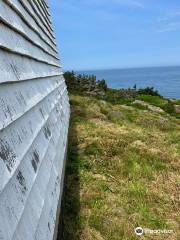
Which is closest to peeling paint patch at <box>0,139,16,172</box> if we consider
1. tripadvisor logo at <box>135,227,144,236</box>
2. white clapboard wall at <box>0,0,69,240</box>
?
white clapboard wall at <box>0,0,69,240</box>

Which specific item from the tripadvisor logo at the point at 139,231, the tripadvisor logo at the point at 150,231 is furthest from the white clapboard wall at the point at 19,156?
the tripadvisor logo at the point at 150,231

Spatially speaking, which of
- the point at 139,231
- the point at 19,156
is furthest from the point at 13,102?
the point at 139,231

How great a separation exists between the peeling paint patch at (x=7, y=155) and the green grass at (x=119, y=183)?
3.45 m

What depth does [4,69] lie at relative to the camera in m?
2.93

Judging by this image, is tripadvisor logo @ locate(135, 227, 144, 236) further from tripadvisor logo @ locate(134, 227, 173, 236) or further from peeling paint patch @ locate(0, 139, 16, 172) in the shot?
peeling paint patch @ locate(0, 139, 16, 172)

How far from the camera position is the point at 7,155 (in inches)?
100

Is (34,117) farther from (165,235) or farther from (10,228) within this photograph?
(165,235)

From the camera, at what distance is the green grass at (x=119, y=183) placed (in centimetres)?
649

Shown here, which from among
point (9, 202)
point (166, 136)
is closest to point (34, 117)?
point (9, 202)

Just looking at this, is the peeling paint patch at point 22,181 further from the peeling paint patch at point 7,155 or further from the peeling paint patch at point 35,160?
the peeling paint patch at point 35,160

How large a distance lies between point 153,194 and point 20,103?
5.07 meters

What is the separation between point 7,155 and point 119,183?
6112 mm

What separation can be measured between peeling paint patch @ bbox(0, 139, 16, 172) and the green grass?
11.3 feet

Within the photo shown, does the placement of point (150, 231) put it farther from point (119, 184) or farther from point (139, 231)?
point (119, 184)
